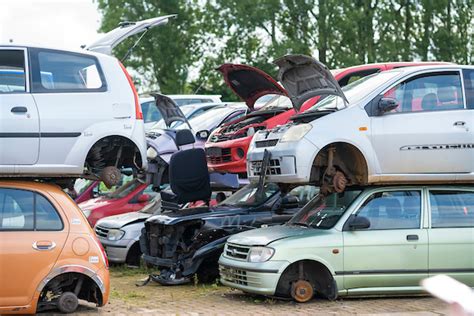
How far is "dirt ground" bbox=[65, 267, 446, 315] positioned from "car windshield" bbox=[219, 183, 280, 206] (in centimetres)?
136

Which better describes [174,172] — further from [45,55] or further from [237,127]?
[45,55]

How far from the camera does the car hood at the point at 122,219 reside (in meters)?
13.4

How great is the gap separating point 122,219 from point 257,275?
443 cm

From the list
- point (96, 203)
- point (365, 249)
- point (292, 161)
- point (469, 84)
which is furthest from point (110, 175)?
point (96, 203)

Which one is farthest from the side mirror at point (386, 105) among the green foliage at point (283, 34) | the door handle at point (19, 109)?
the green foliage at point (283, 34)

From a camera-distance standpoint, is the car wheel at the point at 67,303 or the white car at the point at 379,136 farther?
the white car at the point at 379,136

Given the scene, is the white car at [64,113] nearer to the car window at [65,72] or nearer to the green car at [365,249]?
the car window at [65,72]

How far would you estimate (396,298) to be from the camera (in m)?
10.2

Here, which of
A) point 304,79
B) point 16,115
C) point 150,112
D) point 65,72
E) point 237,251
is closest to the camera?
point 16,115

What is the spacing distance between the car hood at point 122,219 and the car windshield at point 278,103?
2588 mm

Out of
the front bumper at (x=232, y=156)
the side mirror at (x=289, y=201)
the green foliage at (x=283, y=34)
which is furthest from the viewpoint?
the green foliage at (x=283, y=34)

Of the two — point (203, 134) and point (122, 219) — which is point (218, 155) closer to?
point (122, 219)

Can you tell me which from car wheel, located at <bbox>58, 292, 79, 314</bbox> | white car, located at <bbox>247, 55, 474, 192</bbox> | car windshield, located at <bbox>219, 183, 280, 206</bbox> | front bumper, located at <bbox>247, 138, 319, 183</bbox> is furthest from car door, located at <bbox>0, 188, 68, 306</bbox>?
car windshield, located at <bbox>219, 183, 280, 206</bbox>

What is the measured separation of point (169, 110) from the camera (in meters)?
14.3
